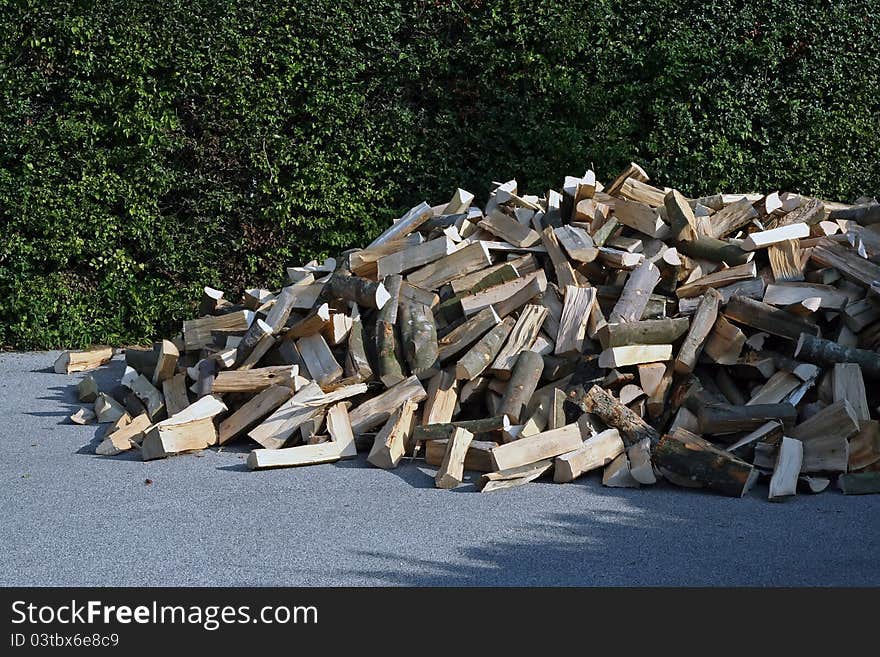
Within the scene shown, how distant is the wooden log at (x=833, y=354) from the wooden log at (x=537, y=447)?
1421 millimetres

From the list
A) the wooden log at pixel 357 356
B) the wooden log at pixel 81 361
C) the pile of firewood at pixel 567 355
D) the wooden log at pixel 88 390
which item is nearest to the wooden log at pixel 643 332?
the pile of firewood at pixel 567 355

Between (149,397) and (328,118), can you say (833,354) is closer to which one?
(149,397)

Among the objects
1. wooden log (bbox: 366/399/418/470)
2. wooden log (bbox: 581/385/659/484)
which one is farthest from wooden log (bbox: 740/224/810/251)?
wooden log (bbox: 366/399/418/470)

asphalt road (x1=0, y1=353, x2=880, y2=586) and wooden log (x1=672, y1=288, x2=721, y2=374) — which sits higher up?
wooden log (x1=672, y1=288, x2=721, y2=374)

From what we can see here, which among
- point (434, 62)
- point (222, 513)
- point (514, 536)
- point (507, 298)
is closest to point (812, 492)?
point (514, 536)

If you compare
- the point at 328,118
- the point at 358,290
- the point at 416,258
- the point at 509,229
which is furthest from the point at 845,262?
the point at 328,118

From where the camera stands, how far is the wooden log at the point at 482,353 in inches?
237

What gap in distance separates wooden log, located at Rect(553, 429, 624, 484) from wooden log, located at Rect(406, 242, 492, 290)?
1.69m

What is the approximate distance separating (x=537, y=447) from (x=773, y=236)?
2302 mm

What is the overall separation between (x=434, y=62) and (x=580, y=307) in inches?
154

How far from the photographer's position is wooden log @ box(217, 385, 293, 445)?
6199 mm

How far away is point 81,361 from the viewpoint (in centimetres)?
855

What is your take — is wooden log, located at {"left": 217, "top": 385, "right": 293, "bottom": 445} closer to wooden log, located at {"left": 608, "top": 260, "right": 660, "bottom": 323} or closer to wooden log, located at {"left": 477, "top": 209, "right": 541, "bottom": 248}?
wooden log, located at {"left": 477, "top": 209, "right": 541, "bottom": 248}

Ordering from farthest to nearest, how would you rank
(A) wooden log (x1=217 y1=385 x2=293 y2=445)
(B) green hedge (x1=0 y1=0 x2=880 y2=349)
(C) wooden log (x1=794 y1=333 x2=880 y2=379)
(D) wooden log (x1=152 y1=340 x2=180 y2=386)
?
(B) green hedge (x1=0 y1=0 x2=880 y2=349) → (D) wooden log (x1=152 y1=340 x2=180 y2=386) → (A) wooden log (x1=217 y1=385 x2=293 y2=445) → (C) wooden log (x1=794 y1=333 x2=880 y2=379)
